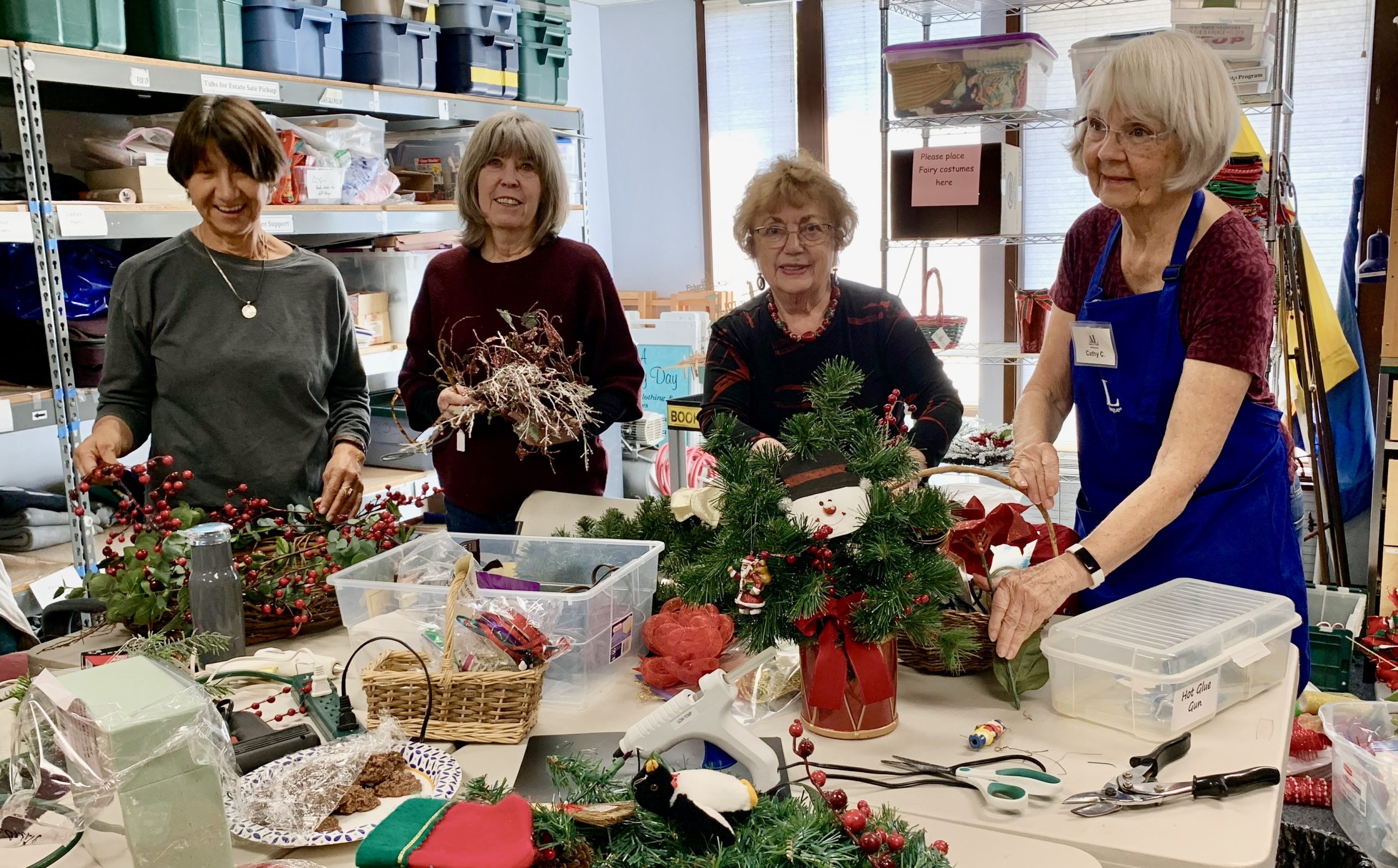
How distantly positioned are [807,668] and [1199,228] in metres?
0.95

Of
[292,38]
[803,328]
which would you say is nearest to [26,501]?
[292,38]

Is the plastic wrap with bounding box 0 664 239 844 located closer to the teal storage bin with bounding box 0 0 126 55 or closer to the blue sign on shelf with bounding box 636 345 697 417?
the teal storage bin with bounding box 0 0 126 55

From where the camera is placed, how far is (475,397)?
6.82ft

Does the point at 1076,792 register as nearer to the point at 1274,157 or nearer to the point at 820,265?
the point at 820,265

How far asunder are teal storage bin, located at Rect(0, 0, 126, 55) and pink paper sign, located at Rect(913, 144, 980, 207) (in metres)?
2.36

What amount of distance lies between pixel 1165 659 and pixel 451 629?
2.75 ft

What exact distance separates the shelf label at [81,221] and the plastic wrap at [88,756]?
2235mm

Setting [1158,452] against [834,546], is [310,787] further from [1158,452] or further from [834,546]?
[1158,452]

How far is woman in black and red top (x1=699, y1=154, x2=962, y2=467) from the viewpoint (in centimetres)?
215

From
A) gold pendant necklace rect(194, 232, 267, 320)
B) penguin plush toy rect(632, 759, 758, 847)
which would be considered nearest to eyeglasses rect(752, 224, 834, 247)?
gold pendant necklace rect(194, 232, 267, 320)

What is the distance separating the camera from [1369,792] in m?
1.72

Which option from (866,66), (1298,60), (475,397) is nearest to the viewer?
(475,397)

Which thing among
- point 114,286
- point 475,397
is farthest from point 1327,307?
point 114,286

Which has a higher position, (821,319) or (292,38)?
(292,38)
